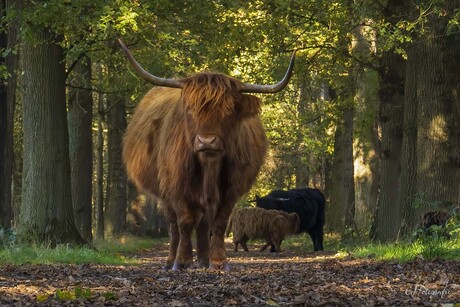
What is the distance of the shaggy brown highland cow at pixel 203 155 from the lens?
12.4 m

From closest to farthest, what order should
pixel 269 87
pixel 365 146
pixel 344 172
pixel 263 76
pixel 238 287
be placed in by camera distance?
pixel 238 287 < pixel 269 87 < pixel 263 76 < pixel 344 172 < pixel 365 146

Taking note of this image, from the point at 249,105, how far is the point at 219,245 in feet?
5.71

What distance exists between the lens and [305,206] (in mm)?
28953

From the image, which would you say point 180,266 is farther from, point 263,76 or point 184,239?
point 263,76

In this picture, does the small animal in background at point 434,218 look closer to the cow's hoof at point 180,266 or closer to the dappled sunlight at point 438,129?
the dappled sunlight at point 438,129

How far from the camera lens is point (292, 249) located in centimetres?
2942

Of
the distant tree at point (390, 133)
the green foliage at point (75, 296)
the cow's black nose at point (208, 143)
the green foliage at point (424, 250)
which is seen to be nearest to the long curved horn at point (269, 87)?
the cow's black nose at point (208, 143)

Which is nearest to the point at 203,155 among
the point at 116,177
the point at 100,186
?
the point at 116,177

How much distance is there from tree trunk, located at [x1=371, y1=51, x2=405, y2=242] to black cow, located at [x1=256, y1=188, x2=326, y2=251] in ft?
17.5

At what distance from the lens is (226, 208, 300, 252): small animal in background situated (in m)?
26.9

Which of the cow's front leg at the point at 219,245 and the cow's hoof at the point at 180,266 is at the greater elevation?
the cow's front leg at the point at 219,245

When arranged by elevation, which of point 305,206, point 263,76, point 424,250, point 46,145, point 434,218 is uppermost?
point 263,76

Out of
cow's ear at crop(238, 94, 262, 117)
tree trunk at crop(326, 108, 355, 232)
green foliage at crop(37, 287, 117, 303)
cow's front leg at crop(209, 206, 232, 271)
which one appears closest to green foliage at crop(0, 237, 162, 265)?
cow's front leg at crop(209, 206, 232, 271)

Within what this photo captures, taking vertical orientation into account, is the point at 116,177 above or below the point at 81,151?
below
